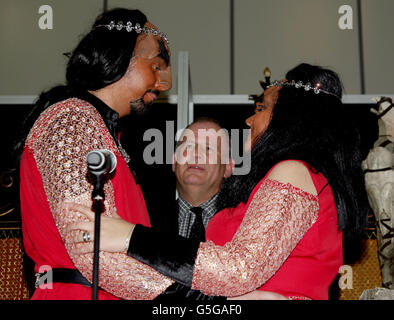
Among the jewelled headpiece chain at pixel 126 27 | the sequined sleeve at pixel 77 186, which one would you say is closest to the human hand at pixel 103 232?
the sequined sleeve at pixel 77 186

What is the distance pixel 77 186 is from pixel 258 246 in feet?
1.52

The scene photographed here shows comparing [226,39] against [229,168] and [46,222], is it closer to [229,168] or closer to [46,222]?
[229,168]

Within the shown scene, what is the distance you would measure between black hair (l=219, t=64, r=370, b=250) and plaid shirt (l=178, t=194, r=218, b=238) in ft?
3.44

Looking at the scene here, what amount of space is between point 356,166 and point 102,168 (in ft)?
2.97

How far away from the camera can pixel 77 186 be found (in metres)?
1.16

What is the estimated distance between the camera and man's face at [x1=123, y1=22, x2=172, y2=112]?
1.53 meters

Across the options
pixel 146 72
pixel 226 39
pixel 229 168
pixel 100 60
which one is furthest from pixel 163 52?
pixel 226 39

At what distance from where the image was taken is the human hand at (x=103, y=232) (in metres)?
1.13

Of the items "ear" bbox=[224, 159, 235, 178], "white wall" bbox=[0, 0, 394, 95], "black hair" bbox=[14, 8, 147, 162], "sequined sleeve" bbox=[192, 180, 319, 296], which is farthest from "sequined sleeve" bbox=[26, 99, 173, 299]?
"white wall" bbox=[0, 0, 394, 95]

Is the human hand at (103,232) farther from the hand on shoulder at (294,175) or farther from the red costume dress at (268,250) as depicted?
the hand on shoulder at (294,175)

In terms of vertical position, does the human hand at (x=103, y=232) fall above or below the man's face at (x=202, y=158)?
below

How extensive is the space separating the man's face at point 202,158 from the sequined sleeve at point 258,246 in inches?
60.8

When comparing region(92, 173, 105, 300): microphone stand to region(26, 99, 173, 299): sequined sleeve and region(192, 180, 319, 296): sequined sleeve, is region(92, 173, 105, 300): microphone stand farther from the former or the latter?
region(192, 180, 319, 296): sequined sleeve

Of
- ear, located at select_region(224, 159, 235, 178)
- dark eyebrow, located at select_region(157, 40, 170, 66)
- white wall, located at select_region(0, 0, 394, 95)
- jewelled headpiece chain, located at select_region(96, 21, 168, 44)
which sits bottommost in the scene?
ear, located at select_region(224, 159, 235, 178)
